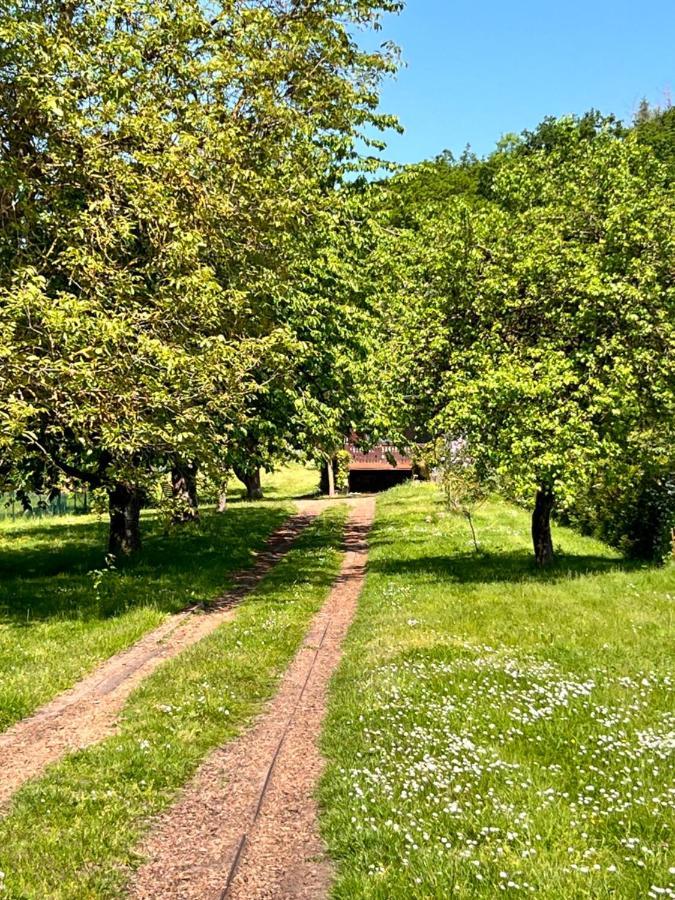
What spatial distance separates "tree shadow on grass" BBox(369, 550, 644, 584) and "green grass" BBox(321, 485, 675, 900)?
2.13 meters

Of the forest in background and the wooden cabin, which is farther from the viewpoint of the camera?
the wooden cabin

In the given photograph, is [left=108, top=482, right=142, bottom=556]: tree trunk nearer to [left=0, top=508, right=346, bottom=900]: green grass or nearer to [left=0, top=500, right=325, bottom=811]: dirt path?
[left=0, top=500, right=325, bottom=811]: dirt path

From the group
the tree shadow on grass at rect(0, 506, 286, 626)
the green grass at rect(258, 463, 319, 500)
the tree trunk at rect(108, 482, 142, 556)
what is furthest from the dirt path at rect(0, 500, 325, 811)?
the green grass at rect(258, 463, 319, 500)

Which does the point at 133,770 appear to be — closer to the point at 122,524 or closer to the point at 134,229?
the point at 134,229

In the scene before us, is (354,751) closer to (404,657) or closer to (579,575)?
(404,657)

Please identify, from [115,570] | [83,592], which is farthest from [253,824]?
[115,570]

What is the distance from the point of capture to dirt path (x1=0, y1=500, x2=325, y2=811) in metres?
8.72

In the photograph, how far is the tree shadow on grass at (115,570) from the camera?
1639cm

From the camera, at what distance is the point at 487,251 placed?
65.7 feet

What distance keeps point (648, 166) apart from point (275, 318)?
13.1 meters

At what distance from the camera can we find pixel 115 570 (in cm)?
1966

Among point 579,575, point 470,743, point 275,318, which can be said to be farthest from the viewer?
point 275,318

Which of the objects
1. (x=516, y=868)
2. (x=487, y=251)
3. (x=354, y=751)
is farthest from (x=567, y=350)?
(x=516, y=868)

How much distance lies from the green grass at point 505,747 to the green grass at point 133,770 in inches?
66.8
